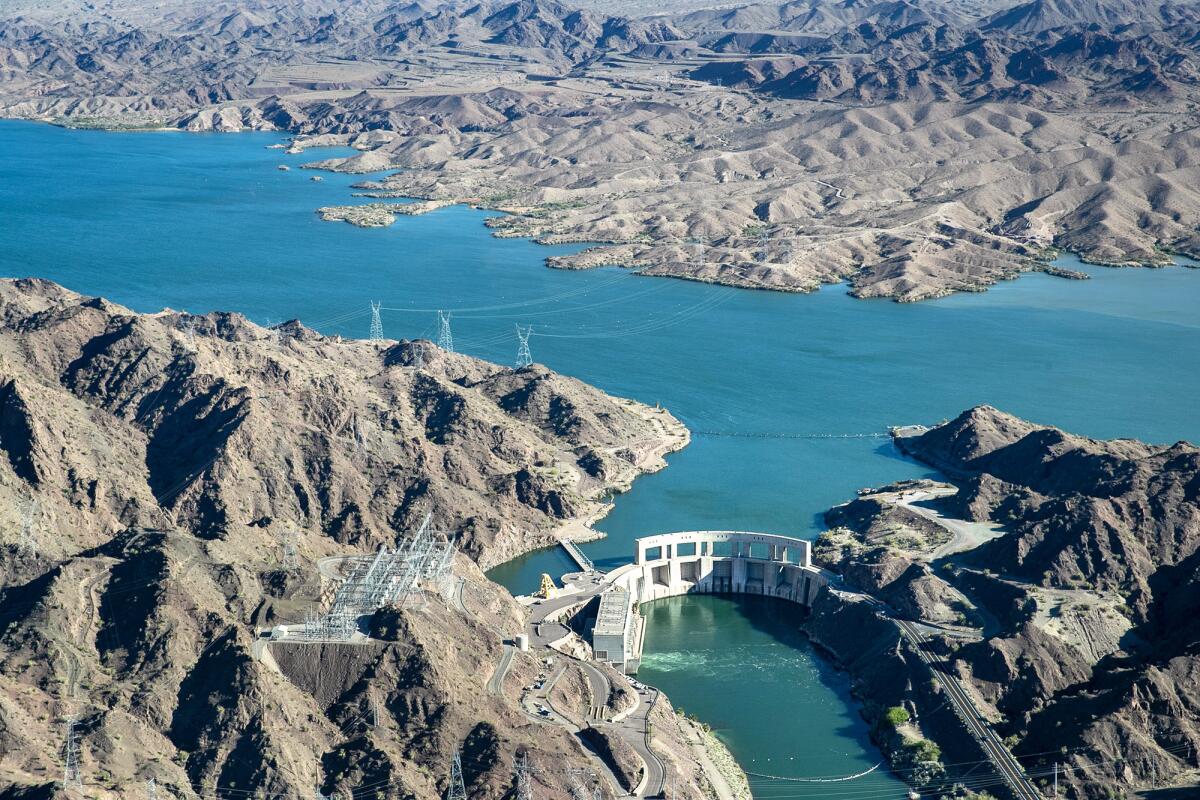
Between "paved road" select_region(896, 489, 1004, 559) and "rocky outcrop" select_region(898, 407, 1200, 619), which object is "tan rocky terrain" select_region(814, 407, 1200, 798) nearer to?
"rocky outcrop" select_region(898, 407, 1200, 619)

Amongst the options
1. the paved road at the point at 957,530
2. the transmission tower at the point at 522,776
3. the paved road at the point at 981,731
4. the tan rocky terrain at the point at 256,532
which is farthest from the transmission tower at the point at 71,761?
the paved road at the point at 957,530

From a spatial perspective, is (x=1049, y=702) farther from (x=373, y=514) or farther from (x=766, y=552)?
Result: (x=373, y=514)

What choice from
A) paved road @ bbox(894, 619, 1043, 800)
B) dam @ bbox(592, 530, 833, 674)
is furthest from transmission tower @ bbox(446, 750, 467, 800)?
dam @ bbox(592, 530, 833, 674)

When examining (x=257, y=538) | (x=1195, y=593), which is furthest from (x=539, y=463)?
(x=1195, y=593)

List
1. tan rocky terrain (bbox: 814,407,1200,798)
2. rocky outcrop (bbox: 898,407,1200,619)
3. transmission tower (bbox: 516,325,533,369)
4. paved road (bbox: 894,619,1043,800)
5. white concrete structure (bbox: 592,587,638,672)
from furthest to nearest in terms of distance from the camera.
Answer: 1. transmission tower (bbox: 516,325,533,369)
2. rocky outcrop (bbox: 898,407,1200,619)
3. white concrete structure (bbox: 592,587,638,672)
4. tan rocky terrain (bbox: 814,407,1200,798)
5. paved road (bbox: 894,619,1043,800)

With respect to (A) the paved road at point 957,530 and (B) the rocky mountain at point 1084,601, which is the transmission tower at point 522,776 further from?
(A) the paved road at point 957,530

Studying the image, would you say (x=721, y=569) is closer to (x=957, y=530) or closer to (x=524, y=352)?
(x=957, y=530)

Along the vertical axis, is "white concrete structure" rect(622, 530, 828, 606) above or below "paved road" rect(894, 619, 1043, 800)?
below
